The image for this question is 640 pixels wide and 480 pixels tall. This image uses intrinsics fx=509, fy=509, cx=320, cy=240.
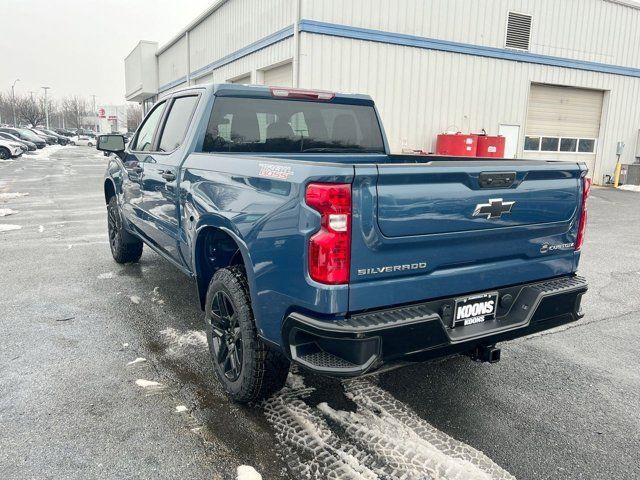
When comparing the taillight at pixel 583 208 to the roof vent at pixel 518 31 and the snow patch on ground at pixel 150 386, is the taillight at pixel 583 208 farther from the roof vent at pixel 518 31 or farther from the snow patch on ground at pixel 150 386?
the roof vent at pixel 518 31

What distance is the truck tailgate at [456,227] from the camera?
2.35 meters

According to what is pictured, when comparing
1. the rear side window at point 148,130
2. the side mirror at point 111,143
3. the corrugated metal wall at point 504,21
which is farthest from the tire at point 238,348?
the corrugated metal wall at point 504,21

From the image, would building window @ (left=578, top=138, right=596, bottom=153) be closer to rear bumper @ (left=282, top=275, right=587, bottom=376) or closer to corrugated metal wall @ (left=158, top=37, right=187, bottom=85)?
rear bumper @ (left=282, top=275, right=587, bottom=376)

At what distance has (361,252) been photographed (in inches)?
91.6

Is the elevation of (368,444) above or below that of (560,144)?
below

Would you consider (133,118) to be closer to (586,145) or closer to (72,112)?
(72,112)

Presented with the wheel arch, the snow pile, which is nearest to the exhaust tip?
the wheel arch

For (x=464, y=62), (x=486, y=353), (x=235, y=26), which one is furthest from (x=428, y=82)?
(x=486, y=353)

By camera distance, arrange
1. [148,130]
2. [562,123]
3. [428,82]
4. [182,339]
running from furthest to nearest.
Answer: [562,123] < [428,82] < [148,130] < [182,339]

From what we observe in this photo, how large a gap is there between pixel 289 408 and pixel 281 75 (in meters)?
13.4

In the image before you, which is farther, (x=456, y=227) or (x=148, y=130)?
(x=148, y=130)

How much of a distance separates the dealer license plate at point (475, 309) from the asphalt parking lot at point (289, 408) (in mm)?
678

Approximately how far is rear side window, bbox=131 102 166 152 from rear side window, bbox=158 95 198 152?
299mm

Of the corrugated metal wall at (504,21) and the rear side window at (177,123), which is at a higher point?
the corrugated metal wall at (504,21)
